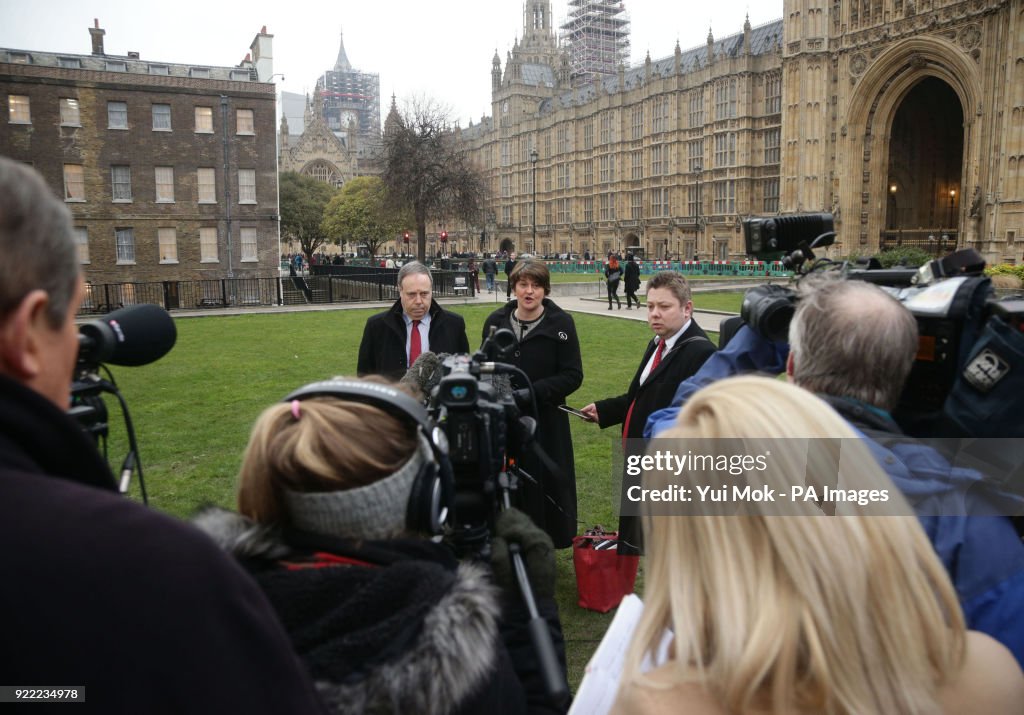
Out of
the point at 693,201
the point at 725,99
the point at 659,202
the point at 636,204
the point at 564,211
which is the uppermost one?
the point at 725,99

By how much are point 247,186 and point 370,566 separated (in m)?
32.6

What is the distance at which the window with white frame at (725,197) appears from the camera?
54.4m

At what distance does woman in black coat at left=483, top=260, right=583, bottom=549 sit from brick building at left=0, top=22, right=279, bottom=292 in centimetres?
2687

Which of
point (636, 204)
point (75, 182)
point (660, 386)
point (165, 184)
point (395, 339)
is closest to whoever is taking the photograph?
point (660, 386)

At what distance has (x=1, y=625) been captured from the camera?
0.93 m

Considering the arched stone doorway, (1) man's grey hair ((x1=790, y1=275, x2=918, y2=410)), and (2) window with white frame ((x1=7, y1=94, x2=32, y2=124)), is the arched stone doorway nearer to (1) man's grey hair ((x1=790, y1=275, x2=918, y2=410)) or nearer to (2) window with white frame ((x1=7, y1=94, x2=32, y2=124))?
(2) window with white frame ((x1=7, y1=94, x2=32, y2=124))

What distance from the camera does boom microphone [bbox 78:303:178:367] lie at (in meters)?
2.25

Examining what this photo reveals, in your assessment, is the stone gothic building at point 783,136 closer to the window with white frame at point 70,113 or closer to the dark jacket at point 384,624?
the window with white frame at point 70,113

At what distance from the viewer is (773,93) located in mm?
52406

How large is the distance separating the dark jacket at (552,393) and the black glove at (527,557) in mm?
2732

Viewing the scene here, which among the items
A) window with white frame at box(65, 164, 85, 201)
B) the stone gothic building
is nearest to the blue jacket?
window with white frame at box(65, 164, 85, 201)

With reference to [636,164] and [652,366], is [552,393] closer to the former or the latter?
[652,366]

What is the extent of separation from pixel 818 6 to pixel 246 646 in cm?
4427

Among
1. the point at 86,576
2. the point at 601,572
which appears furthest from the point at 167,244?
the point at 86,576
